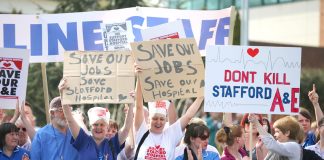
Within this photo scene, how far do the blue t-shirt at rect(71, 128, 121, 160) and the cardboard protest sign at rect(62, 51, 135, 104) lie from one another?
0.47 meters

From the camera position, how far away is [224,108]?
35.5 ft

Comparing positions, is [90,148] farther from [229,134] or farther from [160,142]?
[229,134]

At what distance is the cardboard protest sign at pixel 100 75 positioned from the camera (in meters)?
10.7

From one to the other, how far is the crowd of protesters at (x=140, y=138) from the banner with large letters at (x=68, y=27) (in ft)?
5.26

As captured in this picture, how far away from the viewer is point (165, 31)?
37.7 feet

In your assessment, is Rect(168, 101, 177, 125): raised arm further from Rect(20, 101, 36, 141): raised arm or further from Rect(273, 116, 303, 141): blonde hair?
Rect(273, 116, 303, 141): blonde hair

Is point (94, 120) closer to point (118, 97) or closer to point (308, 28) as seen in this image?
point (118, 97)

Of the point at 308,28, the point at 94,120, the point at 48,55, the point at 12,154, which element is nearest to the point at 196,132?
the point at 94,120

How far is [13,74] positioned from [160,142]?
211 cm

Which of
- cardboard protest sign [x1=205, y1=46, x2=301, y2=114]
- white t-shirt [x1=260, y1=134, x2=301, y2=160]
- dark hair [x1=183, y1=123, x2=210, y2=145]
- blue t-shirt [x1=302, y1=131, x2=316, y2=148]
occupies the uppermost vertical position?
cardboard protest sign [x1=205, y1=46, x2=301, y2=114]

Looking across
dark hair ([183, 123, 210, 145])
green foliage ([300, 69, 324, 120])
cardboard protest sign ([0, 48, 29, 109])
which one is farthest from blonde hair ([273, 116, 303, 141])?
green foliage ([300, 69, 324, 120])

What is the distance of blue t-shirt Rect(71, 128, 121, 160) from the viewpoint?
33.8 ft

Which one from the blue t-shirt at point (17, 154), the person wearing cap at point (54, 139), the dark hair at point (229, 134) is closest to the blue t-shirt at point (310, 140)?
the dark hair at point (229, 134)

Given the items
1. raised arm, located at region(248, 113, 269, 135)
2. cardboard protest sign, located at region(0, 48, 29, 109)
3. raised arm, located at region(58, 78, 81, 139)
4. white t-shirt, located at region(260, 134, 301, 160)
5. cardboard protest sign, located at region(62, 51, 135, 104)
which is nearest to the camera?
white t-shirt, located at region(260, 134, 301, 160)
